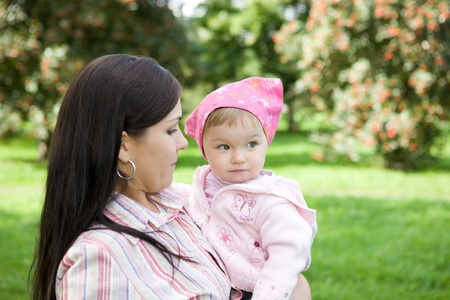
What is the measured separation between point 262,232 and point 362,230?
489 centimetres

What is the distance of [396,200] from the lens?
26.3 feet

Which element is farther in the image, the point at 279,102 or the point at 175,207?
the point at 279,102

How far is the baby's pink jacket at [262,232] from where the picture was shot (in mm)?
1871

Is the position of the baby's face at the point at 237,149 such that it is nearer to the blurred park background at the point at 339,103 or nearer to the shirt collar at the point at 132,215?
the shirt collar at the point at 132,215

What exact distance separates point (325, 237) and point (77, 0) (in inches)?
228

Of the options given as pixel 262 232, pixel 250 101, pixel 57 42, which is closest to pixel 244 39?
pixel 57 42

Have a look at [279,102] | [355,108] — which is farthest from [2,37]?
[279,102]

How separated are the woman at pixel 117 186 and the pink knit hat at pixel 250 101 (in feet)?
0.90

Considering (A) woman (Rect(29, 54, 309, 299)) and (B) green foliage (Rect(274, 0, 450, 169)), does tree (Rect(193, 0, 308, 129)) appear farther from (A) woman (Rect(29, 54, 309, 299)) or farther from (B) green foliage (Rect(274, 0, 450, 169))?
(A) woman (Rect(29, 54, 309, 299))

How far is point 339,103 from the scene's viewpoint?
10914 millimetres

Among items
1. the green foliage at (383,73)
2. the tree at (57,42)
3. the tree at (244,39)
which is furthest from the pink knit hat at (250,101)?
the tree at (244,39)

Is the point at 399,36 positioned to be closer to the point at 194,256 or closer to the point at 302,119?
the point at 194,256

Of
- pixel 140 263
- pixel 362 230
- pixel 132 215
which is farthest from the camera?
pixel 362 230

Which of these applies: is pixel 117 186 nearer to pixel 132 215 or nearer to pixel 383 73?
pixel 132 215
